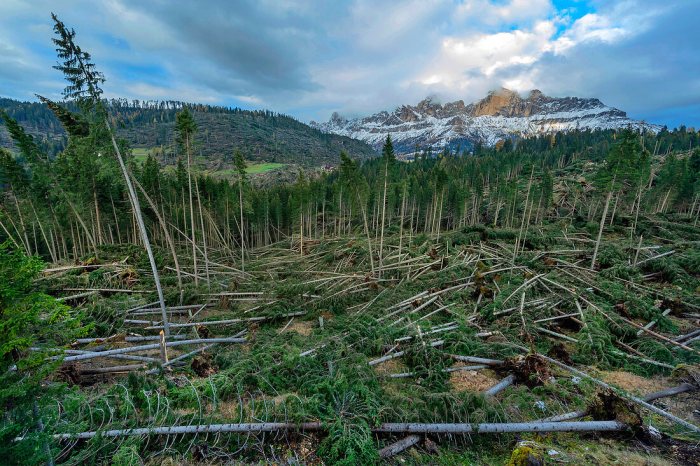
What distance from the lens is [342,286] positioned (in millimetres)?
19312

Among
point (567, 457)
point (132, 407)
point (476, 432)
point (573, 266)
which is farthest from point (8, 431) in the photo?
point (573, 266)

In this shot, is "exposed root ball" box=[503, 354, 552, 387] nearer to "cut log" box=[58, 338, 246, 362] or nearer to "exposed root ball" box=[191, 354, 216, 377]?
"exposed root ball" box=[191, 354, 216, 377]

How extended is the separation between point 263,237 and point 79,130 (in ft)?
139

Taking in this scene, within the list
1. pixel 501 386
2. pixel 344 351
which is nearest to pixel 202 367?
pixel 344 351

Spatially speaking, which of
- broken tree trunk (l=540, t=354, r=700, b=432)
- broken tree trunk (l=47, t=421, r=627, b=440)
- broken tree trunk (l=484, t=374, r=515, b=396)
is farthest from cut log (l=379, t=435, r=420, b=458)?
broken tree trunk (l=540, t=354, r=700, b=432)

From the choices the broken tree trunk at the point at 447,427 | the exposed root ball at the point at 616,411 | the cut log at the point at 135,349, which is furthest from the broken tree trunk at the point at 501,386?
the cut log at the point at 135,349

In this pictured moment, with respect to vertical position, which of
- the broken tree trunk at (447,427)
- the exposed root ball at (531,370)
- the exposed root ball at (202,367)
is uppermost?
the broken tree trunk at (447,427)

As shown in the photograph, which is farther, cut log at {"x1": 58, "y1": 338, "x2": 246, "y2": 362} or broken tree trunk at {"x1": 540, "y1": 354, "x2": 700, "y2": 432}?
cut log at {"x1": 58, "y1": 338, "x2": 246, "y2": 362}

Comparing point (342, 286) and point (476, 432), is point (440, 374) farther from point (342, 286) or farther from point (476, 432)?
point (342, 286)

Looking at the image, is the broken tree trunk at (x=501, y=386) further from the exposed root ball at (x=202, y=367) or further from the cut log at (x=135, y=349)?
the cut log at (x=135, y=349)

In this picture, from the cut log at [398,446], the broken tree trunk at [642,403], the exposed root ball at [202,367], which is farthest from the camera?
the exposed root ball at [202,367]

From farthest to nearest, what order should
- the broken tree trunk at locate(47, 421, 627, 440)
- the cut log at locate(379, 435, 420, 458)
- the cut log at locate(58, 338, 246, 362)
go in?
the cut log at locate(58, 338, 246, 362) → the broken tree trunk at locate(47, 421, 627, 440) → the cut log at locate(379, 435, 420, 458)

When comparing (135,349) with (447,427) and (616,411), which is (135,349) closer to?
(447,427)

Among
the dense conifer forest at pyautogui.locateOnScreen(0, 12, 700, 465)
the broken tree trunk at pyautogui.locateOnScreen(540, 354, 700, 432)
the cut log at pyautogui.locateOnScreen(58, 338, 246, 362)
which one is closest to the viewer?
the dense conifer forest at pyautogui.locateOnScreen(0, 12, 700, 465)
